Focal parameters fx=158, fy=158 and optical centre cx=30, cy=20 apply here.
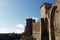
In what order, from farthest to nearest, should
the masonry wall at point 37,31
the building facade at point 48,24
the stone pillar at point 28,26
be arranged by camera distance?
1. the stone pillar at point 28,26
2. the masonry wall at point 37,31
3. the building facade at point 48,24

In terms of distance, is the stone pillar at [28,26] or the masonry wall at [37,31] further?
the stone pillar at [28,26]

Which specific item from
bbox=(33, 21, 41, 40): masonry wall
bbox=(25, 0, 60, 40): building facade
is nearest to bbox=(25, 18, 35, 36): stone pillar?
bbox=(25, 0, 60, 40): building facade

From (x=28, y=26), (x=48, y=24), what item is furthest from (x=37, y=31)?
(x=28, y=26)

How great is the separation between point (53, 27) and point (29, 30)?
923 centimetres

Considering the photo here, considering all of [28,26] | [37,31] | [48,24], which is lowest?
[37,31]

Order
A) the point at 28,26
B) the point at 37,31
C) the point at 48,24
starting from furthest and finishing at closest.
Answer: the point at 28,26 → the point at 37,31 → the point at 48,24

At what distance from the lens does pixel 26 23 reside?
79.2 feet

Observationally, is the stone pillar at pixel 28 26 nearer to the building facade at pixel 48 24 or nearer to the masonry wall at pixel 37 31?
the building facade at pixel 48 24

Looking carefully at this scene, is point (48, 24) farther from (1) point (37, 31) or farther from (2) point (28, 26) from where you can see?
(2) point (28, 26)

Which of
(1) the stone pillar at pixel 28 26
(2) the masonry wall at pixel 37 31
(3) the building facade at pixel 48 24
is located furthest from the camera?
(1) the stone pillar at pixel 28 26

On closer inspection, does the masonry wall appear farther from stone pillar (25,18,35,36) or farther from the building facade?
stone pillar (25,18,35,36)

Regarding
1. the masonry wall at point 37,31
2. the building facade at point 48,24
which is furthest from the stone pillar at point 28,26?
the masonry wall at point 37,31

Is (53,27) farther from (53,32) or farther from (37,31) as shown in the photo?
(37,31)


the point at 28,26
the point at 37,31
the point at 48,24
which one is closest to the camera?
the point at 48,24
